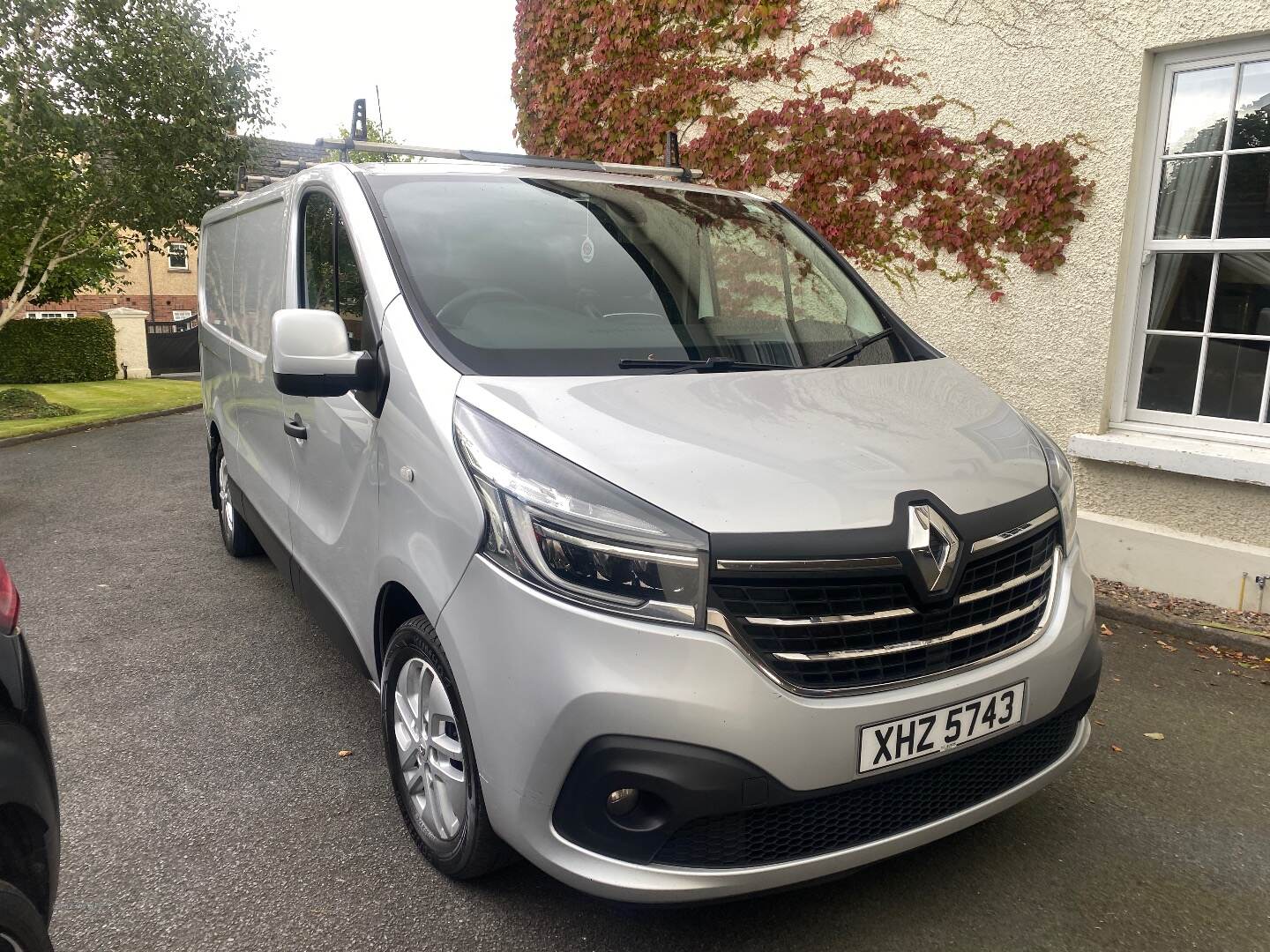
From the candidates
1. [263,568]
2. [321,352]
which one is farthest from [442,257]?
[263,568]

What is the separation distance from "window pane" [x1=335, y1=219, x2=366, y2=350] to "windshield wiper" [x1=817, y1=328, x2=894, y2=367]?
1.42 metres

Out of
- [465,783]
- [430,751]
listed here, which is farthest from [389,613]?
[465,783]

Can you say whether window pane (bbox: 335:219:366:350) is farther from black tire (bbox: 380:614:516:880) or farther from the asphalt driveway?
the asphalt driveway

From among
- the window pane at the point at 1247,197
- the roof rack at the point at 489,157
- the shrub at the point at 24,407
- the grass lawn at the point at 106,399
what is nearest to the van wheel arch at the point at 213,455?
the roof rack at the point at 489,157

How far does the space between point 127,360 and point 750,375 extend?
2890 cm

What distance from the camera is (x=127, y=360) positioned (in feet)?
91.1

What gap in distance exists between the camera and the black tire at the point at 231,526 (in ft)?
18.6

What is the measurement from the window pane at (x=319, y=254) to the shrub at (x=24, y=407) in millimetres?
12634

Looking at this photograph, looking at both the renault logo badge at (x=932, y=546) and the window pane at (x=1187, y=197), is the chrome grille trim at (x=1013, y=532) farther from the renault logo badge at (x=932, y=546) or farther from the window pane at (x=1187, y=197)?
the window pane at (x=1187, y=197)

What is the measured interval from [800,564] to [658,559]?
30cm

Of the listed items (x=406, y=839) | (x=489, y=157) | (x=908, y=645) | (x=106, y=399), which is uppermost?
(x=489, y=157)

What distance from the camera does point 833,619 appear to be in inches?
84.6

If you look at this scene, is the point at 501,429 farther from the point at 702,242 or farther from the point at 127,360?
the point at 127,360

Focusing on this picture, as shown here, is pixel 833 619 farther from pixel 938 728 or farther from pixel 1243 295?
pixel 1243 295
